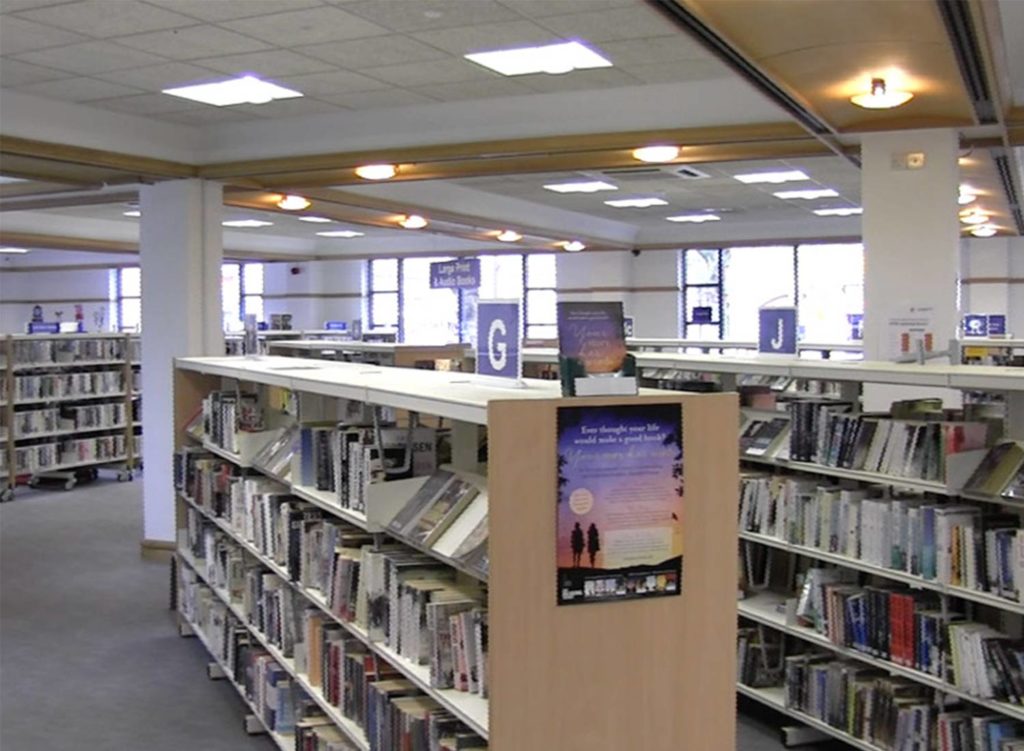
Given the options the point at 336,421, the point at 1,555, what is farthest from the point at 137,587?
the point at 336,421

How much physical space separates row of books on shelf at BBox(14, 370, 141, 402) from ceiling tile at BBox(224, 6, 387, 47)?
26.5 feet

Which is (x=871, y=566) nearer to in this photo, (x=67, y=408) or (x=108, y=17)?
(x=108, y=17)

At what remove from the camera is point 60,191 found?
34.7 ft

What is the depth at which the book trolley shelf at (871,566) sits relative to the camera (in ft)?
13.6

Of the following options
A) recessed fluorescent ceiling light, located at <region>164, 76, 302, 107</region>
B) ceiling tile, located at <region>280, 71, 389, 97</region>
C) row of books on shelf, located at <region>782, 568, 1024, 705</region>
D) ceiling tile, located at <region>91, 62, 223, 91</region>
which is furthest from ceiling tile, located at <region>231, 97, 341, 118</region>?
row of books on shelf, located at <region>782, 568, 1024, 705</region>

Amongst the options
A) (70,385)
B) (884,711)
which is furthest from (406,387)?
(70,385)

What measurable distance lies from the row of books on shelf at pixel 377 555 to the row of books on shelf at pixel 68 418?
8.23m

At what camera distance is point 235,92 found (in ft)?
24.7

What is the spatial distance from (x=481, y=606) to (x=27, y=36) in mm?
4703

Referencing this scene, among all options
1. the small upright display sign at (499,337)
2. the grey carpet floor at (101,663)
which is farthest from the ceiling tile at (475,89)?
the grey carpet floor at (101,663)

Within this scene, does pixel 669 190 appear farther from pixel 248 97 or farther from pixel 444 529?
pixel 444 529

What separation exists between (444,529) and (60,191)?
28.8 feet

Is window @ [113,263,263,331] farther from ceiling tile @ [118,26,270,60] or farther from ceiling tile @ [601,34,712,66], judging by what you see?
ceiling tile @ [601,34,712,66]

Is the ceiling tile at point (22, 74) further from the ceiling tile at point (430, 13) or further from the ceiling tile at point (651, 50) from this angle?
the ceiling tile at point (651, 50)
